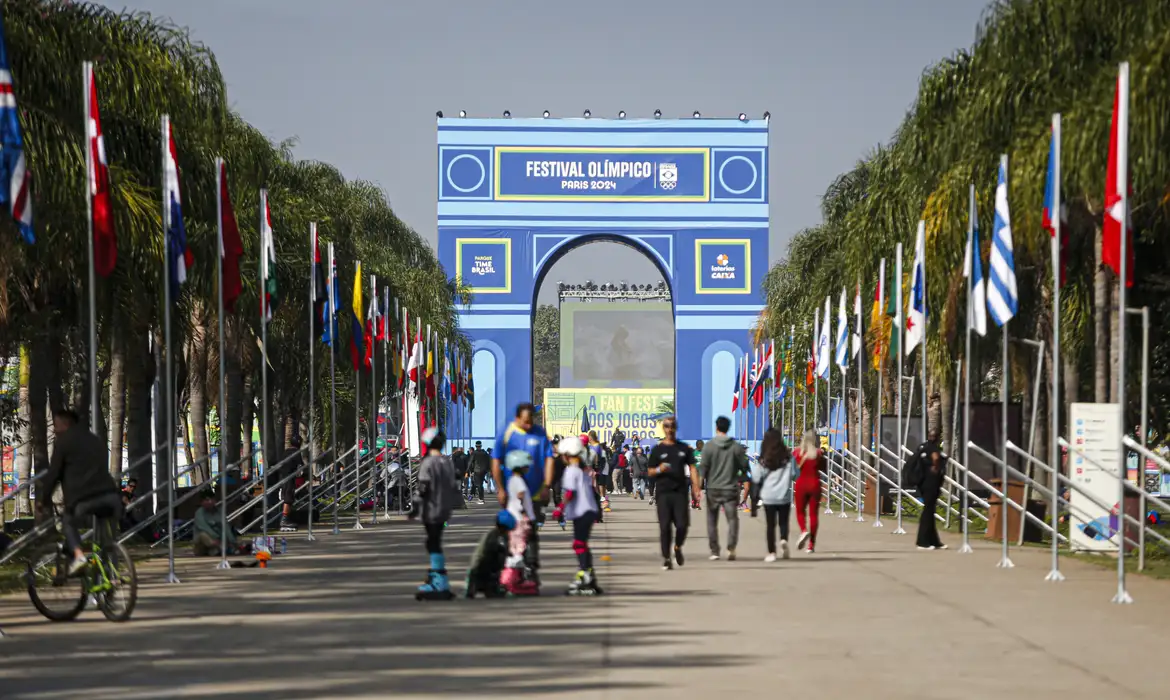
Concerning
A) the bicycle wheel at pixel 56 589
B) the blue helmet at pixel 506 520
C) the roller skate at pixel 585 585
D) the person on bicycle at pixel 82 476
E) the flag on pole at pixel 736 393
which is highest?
the flag on pole at pixel 736 393

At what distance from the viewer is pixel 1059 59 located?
26.2 metres

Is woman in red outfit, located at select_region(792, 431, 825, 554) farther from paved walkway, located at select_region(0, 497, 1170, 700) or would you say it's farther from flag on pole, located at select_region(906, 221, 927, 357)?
flag on pole, located at select_region(906, 221, 927, 357)

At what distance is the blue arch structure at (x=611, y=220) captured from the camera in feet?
277

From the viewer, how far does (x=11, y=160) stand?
642 inches

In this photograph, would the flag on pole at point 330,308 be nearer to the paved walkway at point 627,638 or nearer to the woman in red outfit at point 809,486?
the woman in red outfit at point 809,486

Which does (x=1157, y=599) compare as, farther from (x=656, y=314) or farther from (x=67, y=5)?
(x=656, y=314)

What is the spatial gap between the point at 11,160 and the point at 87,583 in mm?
3958

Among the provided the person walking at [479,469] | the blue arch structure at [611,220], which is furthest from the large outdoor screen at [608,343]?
the person walking at [479,469]

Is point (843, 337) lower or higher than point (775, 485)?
higher

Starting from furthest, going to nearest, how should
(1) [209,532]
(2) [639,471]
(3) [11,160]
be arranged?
(2) [639,471] < (1) [209,532] < (3) [11,160]

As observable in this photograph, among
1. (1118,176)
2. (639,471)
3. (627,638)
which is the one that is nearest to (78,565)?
(627,638)

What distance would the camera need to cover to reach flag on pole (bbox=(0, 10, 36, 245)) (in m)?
16.0

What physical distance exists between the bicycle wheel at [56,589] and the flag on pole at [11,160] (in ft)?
10.9

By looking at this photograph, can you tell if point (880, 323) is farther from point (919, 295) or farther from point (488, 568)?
point (488, 568)
